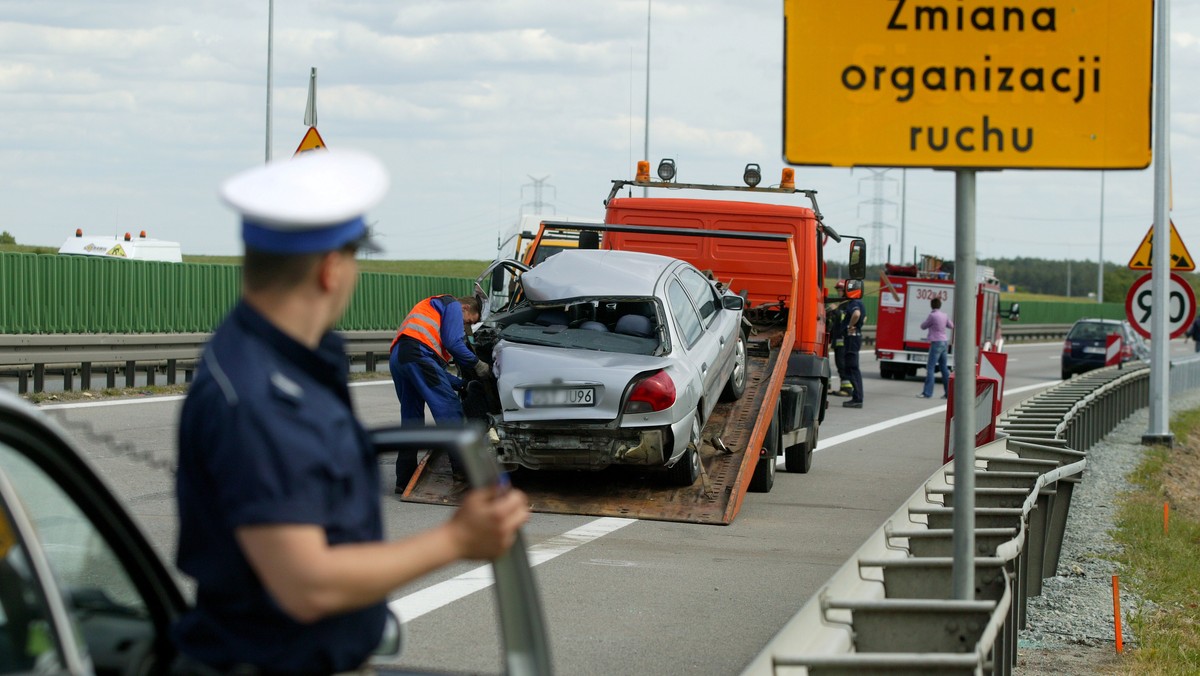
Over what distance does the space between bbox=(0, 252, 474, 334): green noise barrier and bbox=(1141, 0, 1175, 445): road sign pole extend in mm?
13877

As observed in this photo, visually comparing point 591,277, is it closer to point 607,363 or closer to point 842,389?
point 607,363

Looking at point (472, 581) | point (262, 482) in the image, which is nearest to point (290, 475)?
point (262, 482)

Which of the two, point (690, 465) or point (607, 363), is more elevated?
point (607, 363)

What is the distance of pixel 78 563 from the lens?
3.03 metres

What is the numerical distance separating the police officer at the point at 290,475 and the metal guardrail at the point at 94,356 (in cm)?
1470

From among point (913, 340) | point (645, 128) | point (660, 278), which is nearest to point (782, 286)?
point (660, 278)

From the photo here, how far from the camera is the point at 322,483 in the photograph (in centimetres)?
229

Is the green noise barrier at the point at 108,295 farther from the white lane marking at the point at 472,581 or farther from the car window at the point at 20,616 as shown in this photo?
the car window at the point at 20,616

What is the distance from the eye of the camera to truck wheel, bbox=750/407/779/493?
41.2 ft

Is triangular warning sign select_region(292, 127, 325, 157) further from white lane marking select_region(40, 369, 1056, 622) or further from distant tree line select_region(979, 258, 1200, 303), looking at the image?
distant tree line select_region(979, 258, 1200, 303)

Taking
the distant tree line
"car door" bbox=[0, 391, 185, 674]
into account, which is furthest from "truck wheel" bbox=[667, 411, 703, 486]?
the distant tree line

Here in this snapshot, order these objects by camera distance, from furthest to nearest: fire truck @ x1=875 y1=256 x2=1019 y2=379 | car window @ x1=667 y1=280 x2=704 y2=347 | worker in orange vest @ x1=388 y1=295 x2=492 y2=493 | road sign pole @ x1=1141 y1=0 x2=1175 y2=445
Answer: fire truck @ x1=875 y1=256 x2=1019 y2=379 < road sign pole @ x1=1141 y1=0 x2=1175 y2=445 < worker in orange vest @ x1=388 y1=295 x2=492 y2=493 < car window @ x1=667 y1=280 x2=704 y2=347

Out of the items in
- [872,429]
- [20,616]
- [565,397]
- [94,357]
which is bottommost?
[872,429]

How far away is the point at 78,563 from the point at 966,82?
2.78 meters
